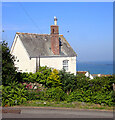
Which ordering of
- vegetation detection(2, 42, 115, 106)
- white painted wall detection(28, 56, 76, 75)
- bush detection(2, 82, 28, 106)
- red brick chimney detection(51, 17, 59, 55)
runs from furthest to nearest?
red brick chimney detection(51, 17, 59, 55), white painted wall detection(28, 56, 76, 75), vegetation detection(2, 42, 115, 106), bush detection(2, 82, 28, 106)

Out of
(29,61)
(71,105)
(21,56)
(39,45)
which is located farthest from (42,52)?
(71,105)

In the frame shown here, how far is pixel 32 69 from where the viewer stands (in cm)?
2066

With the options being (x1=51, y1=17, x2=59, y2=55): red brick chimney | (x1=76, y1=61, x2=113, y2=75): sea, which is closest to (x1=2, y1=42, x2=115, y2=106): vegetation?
(x1=76, y1=61, x2=113, y2=75): sea

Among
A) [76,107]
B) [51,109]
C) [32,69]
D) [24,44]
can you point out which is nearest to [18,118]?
[51,109]

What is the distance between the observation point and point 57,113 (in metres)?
7.66

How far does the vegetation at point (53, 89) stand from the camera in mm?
9359

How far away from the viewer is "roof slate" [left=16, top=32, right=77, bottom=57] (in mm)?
21438

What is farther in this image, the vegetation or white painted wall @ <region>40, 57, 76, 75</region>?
white painted wall @ <region>40, 57, 76, 75</region>

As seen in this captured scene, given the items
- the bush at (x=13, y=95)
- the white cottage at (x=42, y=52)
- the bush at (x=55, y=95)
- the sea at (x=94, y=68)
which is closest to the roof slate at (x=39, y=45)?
the white cottage at (x=42, y=52)

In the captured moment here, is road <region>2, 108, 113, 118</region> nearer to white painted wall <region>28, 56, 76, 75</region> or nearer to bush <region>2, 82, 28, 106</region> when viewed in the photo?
bush <region>2, 82, 28, 106</region>

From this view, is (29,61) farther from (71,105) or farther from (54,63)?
(71,105)

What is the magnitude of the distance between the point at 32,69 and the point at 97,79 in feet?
36.1

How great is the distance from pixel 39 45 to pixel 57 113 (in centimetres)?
1539

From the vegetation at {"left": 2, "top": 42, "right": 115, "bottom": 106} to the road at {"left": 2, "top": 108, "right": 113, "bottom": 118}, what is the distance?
134 cm
